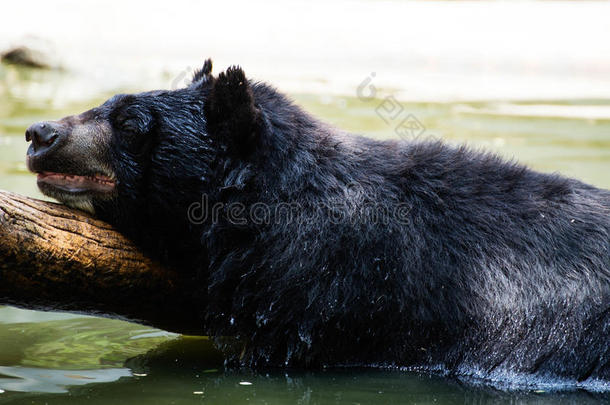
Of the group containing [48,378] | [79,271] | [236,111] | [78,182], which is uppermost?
[236,111]

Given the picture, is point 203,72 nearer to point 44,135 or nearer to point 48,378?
point 44,135

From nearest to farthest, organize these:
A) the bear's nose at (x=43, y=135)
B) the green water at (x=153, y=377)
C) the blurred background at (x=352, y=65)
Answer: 1. the green water at (x=153, y=377)
2. the bear's nose at (x=43, y=135)
3. the blurred background at (x=352, y=65)

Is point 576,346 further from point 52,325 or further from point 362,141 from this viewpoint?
point 52,325

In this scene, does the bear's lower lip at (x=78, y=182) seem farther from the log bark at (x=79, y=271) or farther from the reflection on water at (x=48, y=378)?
the reflection on water at (x=48, y=378)

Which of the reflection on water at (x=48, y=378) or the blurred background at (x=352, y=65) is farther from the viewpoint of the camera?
the blurred background at (x=352, y=65)

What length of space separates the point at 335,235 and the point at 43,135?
1763 millimetres

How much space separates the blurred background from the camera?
1302 centimetres

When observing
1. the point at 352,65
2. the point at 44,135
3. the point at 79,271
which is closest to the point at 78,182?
the point at 44,135

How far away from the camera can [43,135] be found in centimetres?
556

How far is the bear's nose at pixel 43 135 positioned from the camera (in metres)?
5.57

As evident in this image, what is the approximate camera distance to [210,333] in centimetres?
573

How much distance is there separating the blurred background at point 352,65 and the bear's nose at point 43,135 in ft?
4.72

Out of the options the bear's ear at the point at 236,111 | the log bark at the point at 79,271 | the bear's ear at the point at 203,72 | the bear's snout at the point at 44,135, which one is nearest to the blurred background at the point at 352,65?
the log bark at the point at 79,271

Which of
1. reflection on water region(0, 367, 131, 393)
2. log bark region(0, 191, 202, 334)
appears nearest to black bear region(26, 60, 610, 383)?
log bark region(0, 191, 202, 334)
